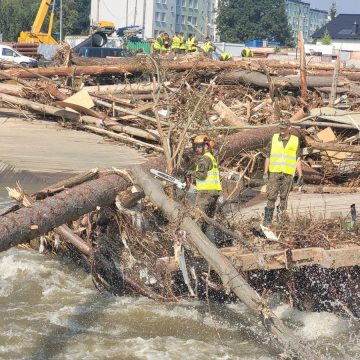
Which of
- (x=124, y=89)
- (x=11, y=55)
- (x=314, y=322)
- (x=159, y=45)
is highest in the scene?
(x=159, y=45)

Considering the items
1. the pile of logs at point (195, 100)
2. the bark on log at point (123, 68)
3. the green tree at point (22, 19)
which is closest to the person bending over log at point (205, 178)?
the pile of logs at point (195, 100)

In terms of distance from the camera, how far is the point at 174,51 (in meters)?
26.5

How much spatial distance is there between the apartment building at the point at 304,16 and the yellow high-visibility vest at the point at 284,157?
118 m

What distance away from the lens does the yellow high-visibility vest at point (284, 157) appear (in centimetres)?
1027

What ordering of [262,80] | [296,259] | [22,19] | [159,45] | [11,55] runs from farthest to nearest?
[22,19], [11,55], [159,45], [262,80], [296,259]

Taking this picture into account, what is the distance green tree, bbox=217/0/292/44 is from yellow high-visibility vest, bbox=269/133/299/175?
89.9 metres

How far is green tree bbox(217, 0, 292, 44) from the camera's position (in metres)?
98.9

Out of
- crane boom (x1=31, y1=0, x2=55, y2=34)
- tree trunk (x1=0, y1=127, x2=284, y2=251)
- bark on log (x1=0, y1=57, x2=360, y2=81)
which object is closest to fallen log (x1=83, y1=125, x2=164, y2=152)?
bark on log (x1=0, y1=57, x2=360, y2=81)

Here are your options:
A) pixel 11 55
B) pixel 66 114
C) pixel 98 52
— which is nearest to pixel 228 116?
pixel 66 114

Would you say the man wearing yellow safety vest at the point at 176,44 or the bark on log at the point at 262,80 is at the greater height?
the man wearing yellow safety vest at the point at 176,44

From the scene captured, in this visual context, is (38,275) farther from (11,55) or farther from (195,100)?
(11,55)

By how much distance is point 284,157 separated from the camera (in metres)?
10.3

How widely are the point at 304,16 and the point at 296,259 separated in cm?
13773

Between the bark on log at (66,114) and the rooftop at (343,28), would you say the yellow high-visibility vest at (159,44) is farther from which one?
the rooftop at (343,28)
